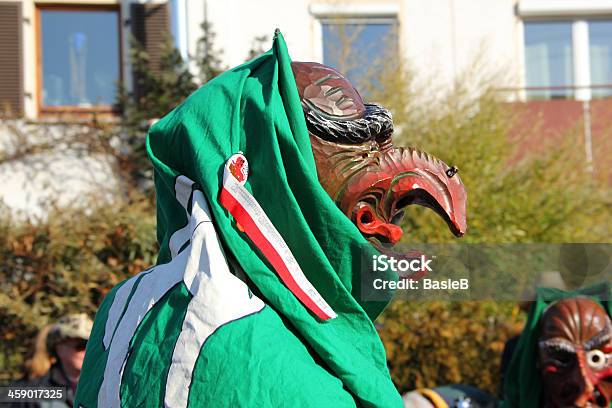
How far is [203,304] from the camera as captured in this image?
160cm

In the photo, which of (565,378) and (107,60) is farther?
(107,60)

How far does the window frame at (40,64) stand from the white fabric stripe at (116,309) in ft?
34.7

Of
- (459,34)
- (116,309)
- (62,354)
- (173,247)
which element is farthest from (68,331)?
(459,34)

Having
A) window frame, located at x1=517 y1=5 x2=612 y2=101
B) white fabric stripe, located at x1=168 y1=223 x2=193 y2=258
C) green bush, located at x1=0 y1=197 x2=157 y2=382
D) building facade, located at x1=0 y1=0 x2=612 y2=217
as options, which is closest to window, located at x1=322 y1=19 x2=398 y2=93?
building facade, located at x1=0 y1=0 x2=612 y2=217

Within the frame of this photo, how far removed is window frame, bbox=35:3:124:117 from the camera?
40.8 feet

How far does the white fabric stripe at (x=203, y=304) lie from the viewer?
156 cm

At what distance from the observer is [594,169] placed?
1177 cm

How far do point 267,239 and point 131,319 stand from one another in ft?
0.97

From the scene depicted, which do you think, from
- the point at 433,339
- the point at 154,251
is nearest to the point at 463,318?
the point at 433,339

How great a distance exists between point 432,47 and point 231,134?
1204 cm

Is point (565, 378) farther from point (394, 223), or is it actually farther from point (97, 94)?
point (97, 94)

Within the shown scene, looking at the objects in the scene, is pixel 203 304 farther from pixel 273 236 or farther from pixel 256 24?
pixel 256 24

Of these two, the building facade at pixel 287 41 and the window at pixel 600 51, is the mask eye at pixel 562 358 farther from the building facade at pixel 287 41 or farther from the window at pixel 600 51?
the window at pixel 600 51

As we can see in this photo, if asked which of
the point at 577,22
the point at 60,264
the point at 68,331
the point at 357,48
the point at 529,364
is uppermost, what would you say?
the point at 577,22
